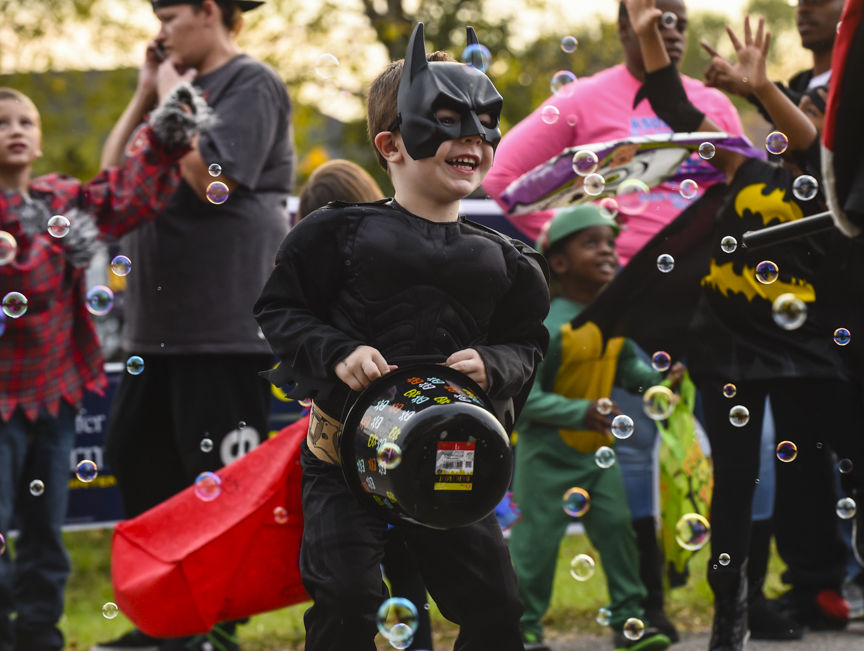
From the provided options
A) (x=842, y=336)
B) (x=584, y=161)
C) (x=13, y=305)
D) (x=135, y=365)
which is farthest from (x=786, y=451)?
(x=13, y=305)

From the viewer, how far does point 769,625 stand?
4.12m

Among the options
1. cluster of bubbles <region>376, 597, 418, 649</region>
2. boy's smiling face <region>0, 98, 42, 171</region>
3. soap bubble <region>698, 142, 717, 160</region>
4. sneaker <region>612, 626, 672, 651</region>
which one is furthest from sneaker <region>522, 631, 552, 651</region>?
boy's smiling face <region>0, 98, 42, 171</region>

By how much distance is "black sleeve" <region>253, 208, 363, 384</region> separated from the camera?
2.48 metres

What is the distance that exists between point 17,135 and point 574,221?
1.90 meters

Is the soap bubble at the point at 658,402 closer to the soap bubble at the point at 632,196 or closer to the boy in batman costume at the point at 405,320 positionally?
the soap bubble at the point at 632,196

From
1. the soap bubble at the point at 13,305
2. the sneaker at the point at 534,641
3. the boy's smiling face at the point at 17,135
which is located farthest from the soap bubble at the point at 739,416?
the boy's smiling face at the point at 17,135

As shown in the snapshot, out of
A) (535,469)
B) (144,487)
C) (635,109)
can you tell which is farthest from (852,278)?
(144,487)

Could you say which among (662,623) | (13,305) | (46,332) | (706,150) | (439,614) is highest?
(706,150)

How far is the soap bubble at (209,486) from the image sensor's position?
3.13m

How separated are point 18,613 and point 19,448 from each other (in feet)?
1.73

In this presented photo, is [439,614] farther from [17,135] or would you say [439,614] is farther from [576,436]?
[17,135]

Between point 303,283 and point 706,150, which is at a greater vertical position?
point 706,150

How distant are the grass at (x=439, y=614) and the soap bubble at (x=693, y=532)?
3.32 feet

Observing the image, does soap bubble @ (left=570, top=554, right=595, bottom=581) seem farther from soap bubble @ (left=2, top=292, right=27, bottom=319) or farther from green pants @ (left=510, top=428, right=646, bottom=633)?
soap bubble @ (left=2, top=292, right=27, bottom=319)
